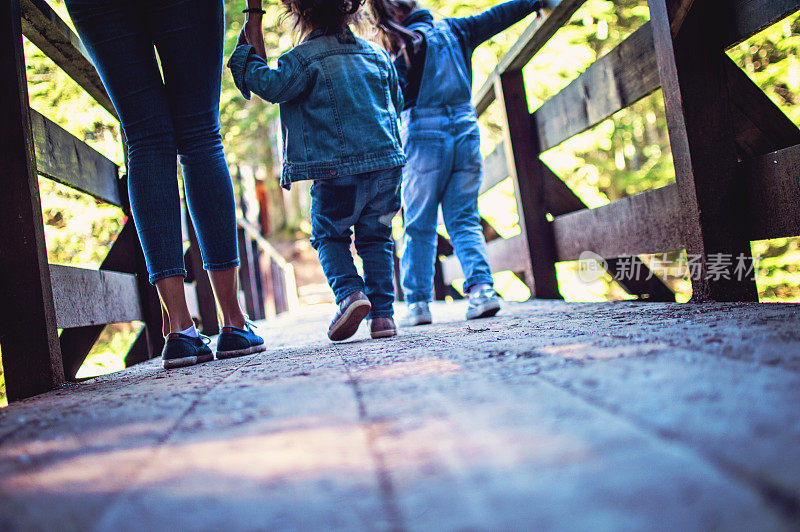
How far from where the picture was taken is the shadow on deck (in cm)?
47

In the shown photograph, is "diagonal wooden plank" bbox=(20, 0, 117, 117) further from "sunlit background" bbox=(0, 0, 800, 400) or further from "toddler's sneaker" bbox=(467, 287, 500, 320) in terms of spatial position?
"toddler's sneaker" bbox=(467, 287, 500, 320)

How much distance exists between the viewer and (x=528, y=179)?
341 cm

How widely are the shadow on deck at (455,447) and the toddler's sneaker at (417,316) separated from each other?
1.59 meters

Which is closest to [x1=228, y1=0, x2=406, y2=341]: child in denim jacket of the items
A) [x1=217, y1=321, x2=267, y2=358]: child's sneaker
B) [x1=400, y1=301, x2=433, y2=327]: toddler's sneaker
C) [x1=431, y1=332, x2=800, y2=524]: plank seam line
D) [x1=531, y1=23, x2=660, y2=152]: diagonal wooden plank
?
[x1=217, y1=321, x2=267, y2=358]: child's sneaker

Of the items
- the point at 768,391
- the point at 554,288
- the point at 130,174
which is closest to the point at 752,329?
the point at 768,391

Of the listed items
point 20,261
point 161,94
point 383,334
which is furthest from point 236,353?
point 161,94

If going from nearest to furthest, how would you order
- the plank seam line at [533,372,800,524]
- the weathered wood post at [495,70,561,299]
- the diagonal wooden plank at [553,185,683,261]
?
the plank seam line at [533,372,800,524] → the diagonal wooden plank at [553,185,683,261] → the weathered wood post at [495,70,561,299]

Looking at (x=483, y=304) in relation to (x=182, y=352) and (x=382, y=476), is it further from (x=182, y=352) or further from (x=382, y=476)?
(x=382, y=476)

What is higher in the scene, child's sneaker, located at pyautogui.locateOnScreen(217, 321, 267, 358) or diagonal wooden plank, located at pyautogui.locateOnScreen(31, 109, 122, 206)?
diagonal wooden plank, located at pyautogui.locateOnScreen(31, 109, 122, 206)

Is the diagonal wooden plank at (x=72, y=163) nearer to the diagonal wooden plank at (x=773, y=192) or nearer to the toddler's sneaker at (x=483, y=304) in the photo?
the toddler's sneaker at (x=483, y=304)

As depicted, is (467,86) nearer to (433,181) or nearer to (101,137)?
(433,181)

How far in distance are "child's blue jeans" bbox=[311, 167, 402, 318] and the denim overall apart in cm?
62

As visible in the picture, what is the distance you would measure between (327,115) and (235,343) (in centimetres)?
78

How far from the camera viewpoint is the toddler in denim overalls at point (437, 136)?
2811 millimetres
